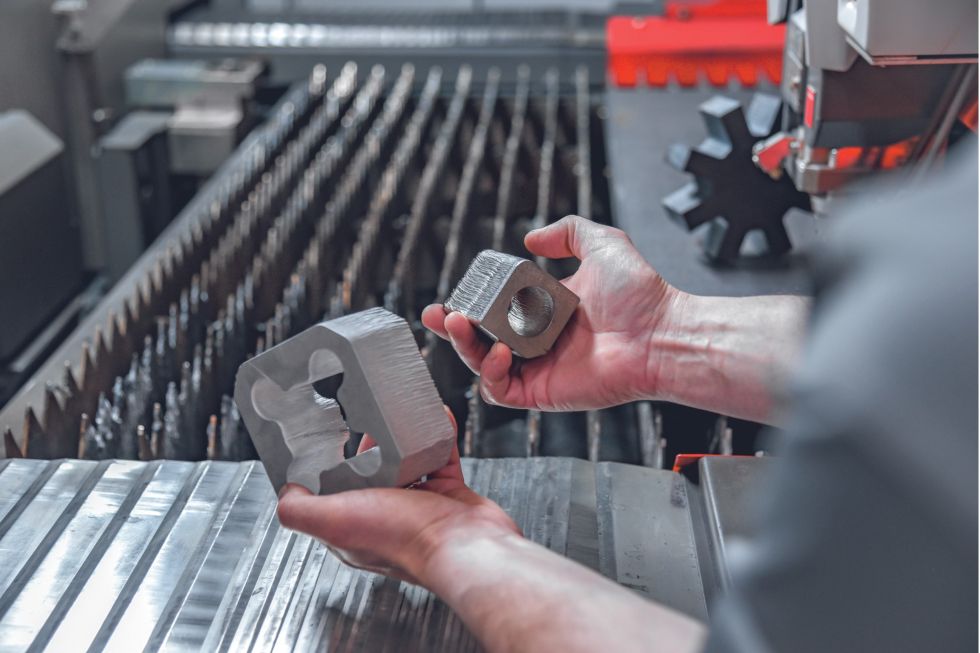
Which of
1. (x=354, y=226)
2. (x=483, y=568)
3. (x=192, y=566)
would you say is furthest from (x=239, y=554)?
(x=354, y=226)

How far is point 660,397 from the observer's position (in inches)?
46.6

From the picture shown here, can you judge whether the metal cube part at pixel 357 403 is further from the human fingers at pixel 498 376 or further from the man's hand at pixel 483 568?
the human fingers at pixel 498 376

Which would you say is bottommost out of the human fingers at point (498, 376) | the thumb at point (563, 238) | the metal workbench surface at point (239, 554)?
the metal workbench surface at point (239, 554)

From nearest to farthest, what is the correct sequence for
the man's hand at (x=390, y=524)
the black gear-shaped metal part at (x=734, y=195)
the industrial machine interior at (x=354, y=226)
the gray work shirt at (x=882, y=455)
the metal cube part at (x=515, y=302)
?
the gray work shirt at (x=882, y=455) < the man's hand at (x=390, y=524) < the industrial machine interior at (x=354, y=226) < the metal cube part at (x=515, y=302) < the black gear-shaped metal part at (x=734, y=195)

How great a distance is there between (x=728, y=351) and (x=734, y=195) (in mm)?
623

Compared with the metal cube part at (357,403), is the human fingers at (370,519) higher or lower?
lower

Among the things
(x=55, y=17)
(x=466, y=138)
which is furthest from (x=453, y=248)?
(x=55, y=17)

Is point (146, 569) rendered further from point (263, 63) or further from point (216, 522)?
point (263, 63)

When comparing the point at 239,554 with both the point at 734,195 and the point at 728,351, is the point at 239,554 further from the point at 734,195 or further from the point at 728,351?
the point at 734,195

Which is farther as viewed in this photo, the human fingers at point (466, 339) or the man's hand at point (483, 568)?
the human fingers at point (466, 339)

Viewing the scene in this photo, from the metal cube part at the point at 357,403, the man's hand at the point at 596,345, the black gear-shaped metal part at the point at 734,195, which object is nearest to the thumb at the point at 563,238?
the man's hand at the point at 596,345

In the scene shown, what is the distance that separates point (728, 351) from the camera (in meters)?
1.11

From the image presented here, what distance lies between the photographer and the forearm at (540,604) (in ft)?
2.33

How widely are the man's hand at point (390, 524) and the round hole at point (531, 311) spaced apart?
1.05ft
